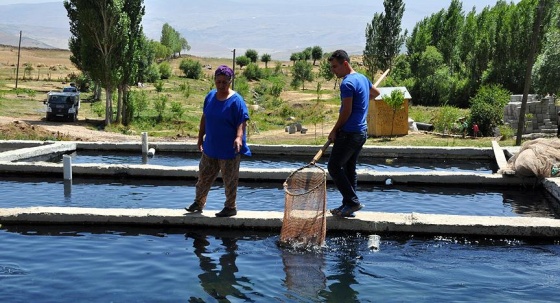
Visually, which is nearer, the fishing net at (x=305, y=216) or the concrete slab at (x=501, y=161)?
the fishing net at (x=305, y=216)

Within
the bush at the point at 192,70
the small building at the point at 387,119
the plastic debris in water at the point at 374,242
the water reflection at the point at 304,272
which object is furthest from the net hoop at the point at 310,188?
the bush at the point at 192,70

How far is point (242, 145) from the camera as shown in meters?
7.77

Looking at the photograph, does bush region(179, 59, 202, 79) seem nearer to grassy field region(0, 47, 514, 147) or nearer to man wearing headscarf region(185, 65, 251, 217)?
grassy field region(0, 47, 514, 147)

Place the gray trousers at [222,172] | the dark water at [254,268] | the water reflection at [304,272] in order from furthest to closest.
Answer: the gray trousers at [222,172]
the water reflection at [304,272]
the dark water at [254,268]

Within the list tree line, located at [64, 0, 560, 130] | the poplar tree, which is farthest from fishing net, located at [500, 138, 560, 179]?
the poplar tree

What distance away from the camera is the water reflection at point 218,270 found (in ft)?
20.1

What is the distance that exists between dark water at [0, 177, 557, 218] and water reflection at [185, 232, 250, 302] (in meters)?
2.26

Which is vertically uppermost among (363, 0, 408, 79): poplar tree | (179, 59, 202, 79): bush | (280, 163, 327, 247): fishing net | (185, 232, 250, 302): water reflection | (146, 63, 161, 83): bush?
(363, 0, 408, 79): poplar tree

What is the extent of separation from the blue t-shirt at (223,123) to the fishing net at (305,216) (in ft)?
2.43

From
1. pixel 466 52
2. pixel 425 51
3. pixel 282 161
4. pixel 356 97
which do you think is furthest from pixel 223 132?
pixel 425 51

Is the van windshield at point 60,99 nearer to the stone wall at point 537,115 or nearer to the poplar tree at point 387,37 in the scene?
the stone wall at point 537,115

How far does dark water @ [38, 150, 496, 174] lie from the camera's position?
53.0 feet

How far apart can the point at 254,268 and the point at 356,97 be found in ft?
7.26

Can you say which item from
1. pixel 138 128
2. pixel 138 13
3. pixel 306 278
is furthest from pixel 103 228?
pixel 138 13
